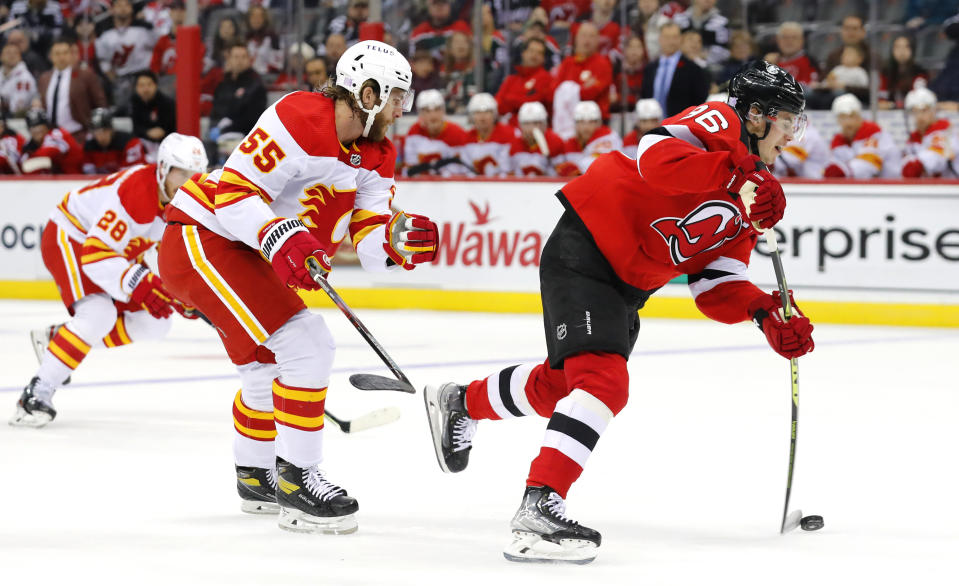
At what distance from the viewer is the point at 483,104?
10625 millimetres

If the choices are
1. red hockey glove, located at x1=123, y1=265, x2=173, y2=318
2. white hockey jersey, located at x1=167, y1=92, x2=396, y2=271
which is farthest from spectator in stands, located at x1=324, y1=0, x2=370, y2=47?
white hockey jersey, located at x1=167, y1=92, x2=396, y2=271

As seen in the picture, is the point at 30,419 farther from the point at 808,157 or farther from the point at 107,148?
the point at 107,148

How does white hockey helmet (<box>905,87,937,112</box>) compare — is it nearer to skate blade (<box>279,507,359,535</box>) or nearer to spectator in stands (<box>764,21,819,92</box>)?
spectator in stands (<box>764,21,819,92</box>)

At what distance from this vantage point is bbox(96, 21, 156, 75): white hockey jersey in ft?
40.5

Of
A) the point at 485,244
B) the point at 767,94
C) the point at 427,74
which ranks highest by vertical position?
the point at 767,94

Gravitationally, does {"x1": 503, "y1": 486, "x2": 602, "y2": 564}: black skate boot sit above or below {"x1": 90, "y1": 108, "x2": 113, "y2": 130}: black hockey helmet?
above

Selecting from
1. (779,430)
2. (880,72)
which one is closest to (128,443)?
(779,430)

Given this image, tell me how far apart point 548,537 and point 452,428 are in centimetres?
81

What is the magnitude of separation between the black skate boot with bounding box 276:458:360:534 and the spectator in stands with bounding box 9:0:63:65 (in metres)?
9.79

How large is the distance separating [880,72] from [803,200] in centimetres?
120

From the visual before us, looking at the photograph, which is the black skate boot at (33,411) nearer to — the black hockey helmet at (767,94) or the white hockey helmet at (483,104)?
the black hockey helmet at (767,94)

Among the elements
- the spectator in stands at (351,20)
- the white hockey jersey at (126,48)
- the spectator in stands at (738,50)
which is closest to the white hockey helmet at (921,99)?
the spectator in stands at (738,50)

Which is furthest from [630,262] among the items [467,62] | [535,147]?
[467,62]

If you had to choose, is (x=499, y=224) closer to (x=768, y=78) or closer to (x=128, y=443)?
(x=128, y=443)
